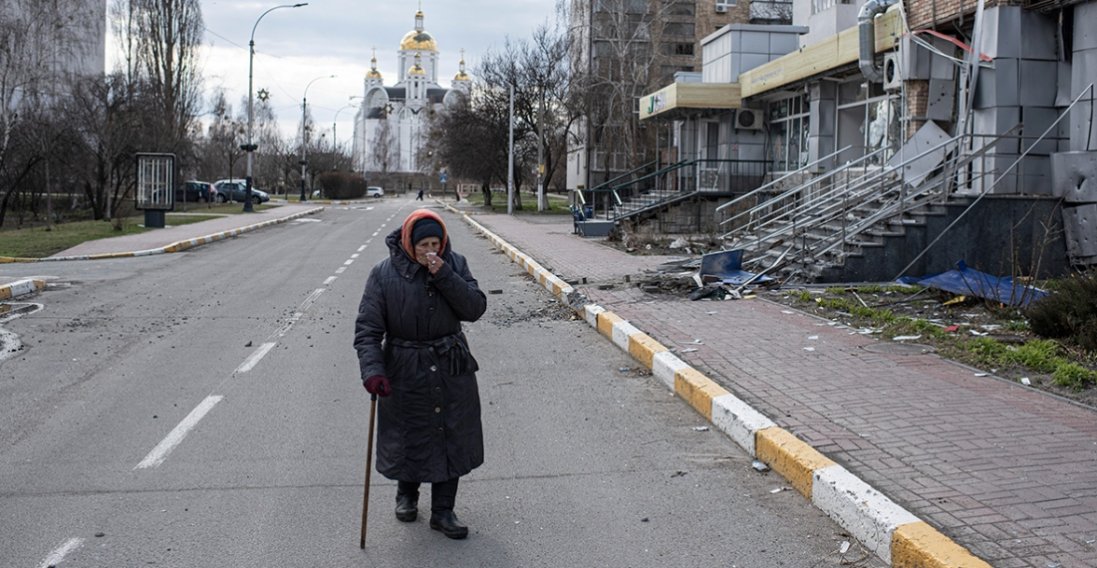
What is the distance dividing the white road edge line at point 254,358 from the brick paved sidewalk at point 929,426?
4064 mm

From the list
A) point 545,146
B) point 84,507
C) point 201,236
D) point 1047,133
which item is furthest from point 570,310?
point 545,146

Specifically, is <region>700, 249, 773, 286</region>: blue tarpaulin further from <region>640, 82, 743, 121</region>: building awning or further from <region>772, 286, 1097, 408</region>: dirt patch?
<region>640, 82, 743, 121</region>: building awning

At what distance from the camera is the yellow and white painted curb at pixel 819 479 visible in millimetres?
4598

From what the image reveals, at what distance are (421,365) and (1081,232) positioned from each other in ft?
42.8

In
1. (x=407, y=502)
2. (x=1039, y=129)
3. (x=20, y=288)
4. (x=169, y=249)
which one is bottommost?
(x=407, y=502)

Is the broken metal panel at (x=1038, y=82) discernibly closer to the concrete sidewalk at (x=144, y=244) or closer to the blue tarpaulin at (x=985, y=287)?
the blue tarpaulin at (x=985, y=287)

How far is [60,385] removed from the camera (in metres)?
8.77

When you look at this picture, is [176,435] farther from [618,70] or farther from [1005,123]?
[618,70]

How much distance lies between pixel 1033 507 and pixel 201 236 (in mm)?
26991

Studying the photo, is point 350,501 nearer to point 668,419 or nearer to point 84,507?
point 84,507

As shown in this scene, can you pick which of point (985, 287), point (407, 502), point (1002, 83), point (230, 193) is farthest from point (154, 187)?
point (230, 193)

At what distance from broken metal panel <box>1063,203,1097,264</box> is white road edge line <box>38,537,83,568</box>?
14.1 metres

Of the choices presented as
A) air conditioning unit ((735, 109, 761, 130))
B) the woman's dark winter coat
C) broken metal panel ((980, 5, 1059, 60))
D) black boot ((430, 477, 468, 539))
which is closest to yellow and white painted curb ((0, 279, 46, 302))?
the woman's dark winter coat

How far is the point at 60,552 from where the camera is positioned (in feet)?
15.9
